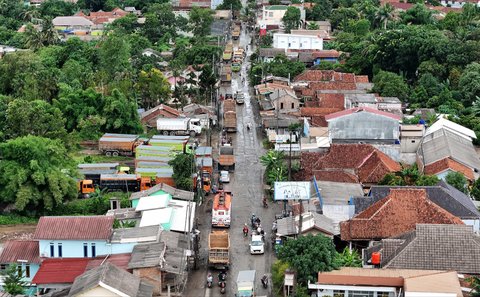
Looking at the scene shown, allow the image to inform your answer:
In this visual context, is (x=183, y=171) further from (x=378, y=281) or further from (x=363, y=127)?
(x=378, y=281)

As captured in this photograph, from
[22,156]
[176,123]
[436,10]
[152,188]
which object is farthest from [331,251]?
[436,10]

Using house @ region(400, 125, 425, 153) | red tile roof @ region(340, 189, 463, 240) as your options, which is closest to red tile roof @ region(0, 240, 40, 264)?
red tile roof @ region(340, 189, 463, 240)

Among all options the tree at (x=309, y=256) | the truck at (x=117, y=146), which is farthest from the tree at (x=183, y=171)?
the tree at (x=309, y=256)

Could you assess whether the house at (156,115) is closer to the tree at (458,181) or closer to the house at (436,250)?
the tree at (458,181)

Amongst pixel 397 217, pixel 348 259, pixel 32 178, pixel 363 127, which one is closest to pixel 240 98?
pixel 363 127

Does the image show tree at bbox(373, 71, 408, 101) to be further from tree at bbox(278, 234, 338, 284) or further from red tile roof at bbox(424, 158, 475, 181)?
tree at bbox(278, 234, 338, 284)

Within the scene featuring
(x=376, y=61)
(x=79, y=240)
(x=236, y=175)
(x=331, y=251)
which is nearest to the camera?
(x=331, y=251)

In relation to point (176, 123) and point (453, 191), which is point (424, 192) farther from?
point (176, 123)
